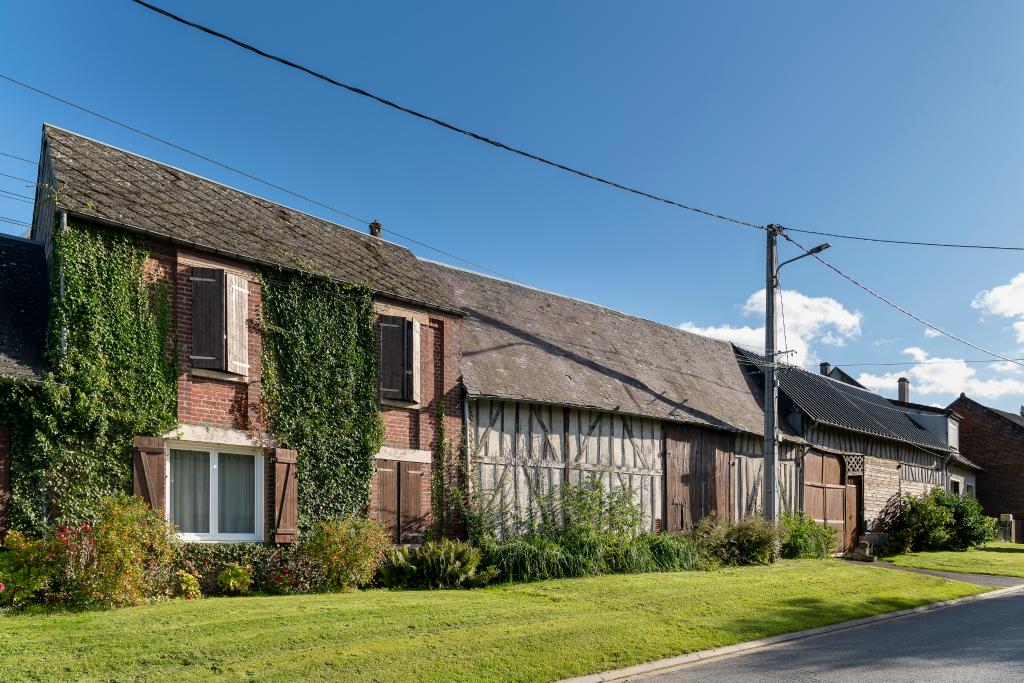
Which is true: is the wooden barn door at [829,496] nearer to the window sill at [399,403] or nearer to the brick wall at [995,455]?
the window sill at [399,403]

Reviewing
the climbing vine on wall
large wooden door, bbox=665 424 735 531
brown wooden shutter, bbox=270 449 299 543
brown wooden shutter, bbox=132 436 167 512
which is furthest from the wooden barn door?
the climbing vine on wall

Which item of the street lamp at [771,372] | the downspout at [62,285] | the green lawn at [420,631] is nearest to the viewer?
the green lawn at [420,631]

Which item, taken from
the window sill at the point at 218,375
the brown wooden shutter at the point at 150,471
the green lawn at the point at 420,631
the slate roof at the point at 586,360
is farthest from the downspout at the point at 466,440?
the brown wooden shutter at the point at 150,471

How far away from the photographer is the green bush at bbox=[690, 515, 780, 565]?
57.9ft

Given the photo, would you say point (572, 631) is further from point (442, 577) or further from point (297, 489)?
point (297, 489)

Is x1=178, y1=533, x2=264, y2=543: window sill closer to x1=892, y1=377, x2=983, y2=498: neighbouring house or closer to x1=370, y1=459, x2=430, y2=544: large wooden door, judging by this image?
x1=370, y1=459, x2=430, y2=544: large wooden door

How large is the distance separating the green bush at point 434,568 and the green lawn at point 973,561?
39.0ft

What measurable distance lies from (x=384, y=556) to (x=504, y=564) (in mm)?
1969

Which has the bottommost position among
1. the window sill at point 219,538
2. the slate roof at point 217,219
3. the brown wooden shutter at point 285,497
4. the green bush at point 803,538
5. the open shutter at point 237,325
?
the green bush at point 803,538

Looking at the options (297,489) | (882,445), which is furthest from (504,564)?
(882,445)

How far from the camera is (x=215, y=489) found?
1254 cm

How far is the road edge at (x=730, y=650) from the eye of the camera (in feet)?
27.3

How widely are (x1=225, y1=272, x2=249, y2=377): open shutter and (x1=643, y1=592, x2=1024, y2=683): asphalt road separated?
7.44m

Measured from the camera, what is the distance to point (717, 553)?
17.6 meters
